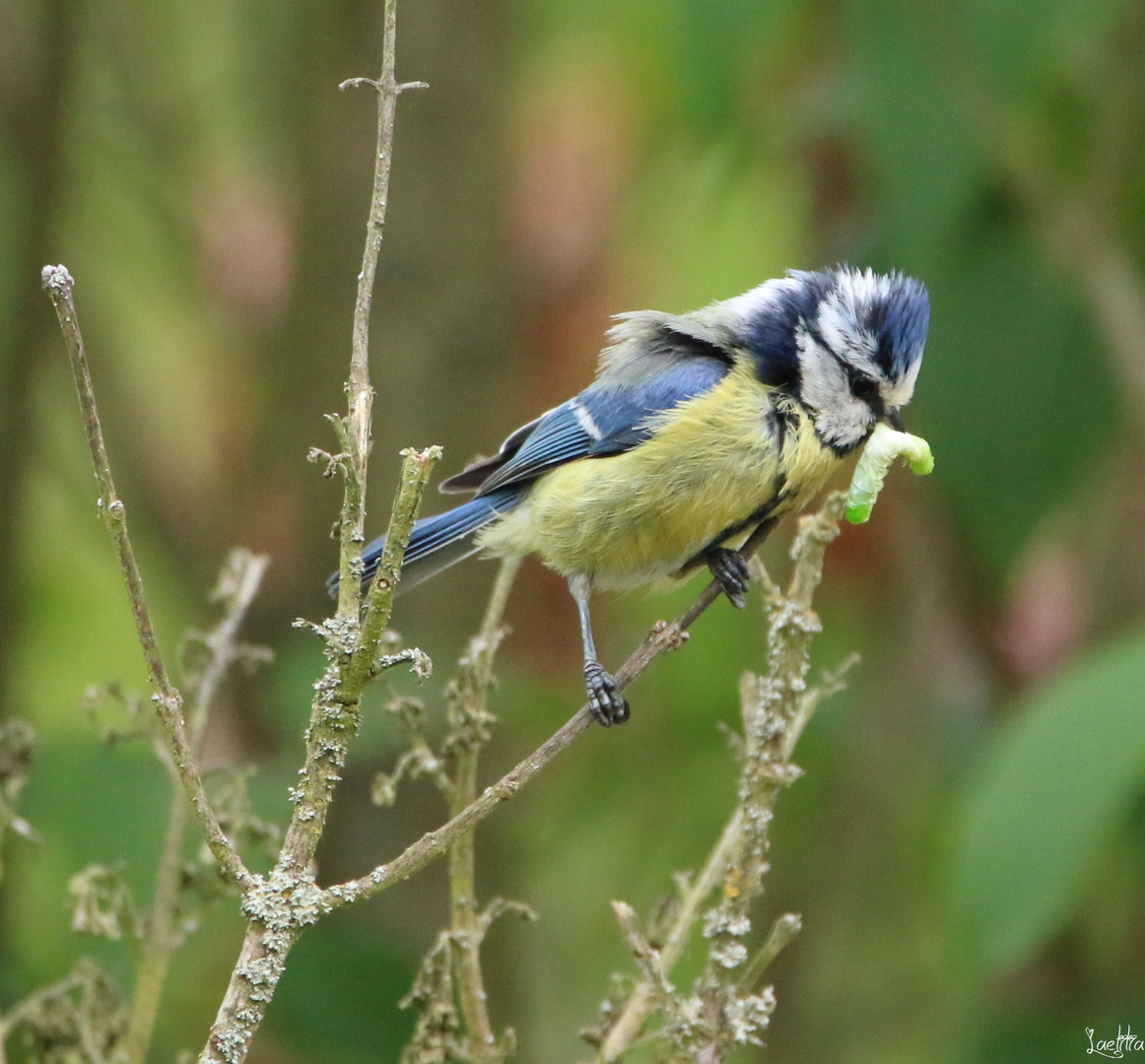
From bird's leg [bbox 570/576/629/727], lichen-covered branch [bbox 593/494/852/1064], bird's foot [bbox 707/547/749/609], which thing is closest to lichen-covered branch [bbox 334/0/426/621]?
lichen-covered branch [bbox 593/494/852/1064]

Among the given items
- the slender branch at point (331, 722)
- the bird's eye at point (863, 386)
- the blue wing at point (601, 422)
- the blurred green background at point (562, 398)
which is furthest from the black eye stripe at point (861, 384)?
the slender branch at point (331, 722)

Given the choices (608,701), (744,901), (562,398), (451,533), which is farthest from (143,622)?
(562,398)

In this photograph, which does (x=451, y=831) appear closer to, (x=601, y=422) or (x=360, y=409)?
(x=360, y=409)

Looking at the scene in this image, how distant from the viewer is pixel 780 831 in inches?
121

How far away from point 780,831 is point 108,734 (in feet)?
6.30

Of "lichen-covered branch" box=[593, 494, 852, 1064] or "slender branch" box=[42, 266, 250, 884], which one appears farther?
"lichen-covered branch" box=[593, 494, 852, 1064]

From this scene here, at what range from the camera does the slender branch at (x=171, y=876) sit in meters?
1.31

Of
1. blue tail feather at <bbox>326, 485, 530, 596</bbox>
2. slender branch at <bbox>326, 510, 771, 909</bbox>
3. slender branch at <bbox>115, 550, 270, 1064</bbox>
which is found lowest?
slender branch at <bbox>326, 510, 771, 909</bbox>

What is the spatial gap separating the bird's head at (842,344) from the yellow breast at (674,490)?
0.04m

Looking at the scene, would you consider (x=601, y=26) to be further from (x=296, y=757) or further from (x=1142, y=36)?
(x=296, y=757)

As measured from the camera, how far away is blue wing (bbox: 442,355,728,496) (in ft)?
7.36

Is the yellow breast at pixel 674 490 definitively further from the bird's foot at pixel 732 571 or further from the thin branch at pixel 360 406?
the thin branch at pixel 360 406

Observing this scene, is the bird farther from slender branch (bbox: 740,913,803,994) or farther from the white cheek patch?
slender branch (bbox: 740,913,803,994)

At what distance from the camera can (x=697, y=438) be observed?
2141mm
